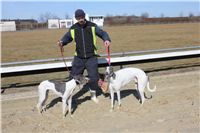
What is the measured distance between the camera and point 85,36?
5.69 meters

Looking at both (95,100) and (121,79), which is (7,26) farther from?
(121,79)

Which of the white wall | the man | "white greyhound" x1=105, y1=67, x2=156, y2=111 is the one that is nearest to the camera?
"white greyhound" x1=105, y1=67, x2=156, y2=111

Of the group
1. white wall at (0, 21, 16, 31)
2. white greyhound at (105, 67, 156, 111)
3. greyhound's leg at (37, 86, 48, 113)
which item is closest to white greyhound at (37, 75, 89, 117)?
greyhound's leg at (37, 86, 48, 113)

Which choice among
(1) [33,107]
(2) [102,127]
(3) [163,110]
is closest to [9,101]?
(1) [33,107]

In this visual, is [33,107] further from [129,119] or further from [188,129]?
[188,129]

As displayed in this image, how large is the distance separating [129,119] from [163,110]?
0.77 meters

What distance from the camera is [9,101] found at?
20.7ft

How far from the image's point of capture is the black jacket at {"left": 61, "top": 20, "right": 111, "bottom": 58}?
Result: 5680 millimetres

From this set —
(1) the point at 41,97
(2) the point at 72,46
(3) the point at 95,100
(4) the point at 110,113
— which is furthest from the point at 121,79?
(2) the point at 72,46

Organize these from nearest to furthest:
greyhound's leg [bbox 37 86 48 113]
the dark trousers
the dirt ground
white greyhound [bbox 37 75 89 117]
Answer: the dirt ground
white greyhound [bbox 37 75 89 117]
greyhound's leg [bbox 37 86 48 113]
the dark trousers

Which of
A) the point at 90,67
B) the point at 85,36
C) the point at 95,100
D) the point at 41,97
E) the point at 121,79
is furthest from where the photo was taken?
the point at 95,100

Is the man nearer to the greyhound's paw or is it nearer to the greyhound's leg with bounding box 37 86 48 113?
the greyhound's paw

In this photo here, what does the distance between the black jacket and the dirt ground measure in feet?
3.45

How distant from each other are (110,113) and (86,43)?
1.43m
